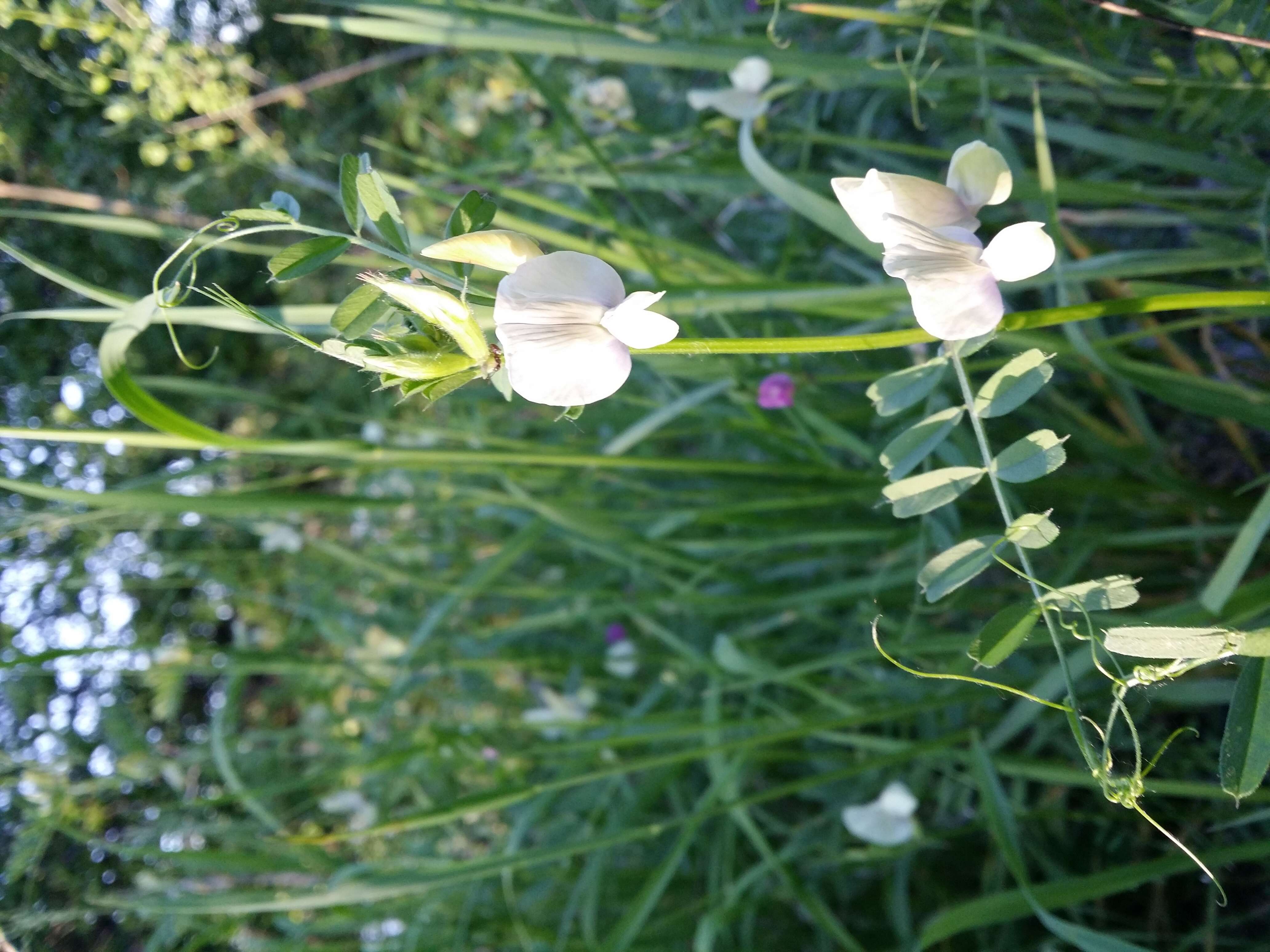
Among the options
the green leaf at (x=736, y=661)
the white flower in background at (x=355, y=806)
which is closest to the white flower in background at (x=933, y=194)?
the green leaf at (x=736, y=661)

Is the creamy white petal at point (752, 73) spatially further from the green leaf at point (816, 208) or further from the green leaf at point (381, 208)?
the green leaf at point (381, 208)

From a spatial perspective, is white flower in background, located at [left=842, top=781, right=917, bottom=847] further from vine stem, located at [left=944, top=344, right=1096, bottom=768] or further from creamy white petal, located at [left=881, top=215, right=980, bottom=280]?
creamy white petal, located at [left=881, top=215, right=980, bottom=280]

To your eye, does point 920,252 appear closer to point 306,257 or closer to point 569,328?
point 569,328

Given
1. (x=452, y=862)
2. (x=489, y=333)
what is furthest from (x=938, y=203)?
(x=452, y=862)

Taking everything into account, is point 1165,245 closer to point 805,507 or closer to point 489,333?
point 805,507

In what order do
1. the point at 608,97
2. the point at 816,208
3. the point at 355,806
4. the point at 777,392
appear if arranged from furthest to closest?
1. the point at 355,806
2. the point at 608,97
3. the point at 777,392
4. the point at 816,208

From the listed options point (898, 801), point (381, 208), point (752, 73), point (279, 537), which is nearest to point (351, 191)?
point (381, 208)
